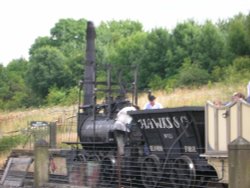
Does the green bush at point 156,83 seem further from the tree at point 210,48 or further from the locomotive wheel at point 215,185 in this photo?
the locomotive wheel at point 215,185

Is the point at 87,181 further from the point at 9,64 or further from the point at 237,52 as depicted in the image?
the point at 9,64

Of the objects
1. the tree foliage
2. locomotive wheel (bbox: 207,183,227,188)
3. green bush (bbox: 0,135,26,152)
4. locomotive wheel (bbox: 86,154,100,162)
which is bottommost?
locomotive wheel (bbox: 207,183,227,188)

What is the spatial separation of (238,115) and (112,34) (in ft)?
324

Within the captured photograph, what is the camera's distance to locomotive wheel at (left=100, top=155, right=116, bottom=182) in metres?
15.1

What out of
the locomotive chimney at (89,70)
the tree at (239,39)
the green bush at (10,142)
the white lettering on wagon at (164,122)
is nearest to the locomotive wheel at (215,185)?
the white lettering on wagon at (164,122)

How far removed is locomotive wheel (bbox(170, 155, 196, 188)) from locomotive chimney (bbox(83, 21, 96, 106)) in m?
5.55

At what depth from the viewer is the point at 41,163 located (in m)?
15.0

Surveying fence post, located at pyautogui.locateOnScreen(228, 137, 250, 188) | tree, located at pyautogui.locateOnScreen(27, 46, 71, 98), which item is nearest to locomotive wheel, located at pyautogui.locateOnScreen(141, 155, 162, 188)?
fence post, located at pyautogui.locateOnScreen(228, 137, 250, 188)

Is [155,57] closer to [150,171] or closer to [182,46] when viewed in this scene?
[182,46]

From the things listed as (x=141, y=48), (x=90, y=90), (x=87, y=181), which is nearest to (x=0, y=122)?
(x=90, y=90)

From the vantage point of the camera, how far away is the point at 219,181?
38.4 feet

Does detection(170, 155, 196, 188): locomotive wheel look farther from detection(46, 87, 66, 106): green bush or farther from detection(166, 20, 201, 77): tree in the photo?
detection(46, 87, 66, 106): green bush

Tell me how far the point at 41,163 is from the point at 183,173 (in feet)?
12.3

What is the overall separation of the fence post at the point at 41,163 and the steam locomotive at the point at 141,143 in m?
1.26
